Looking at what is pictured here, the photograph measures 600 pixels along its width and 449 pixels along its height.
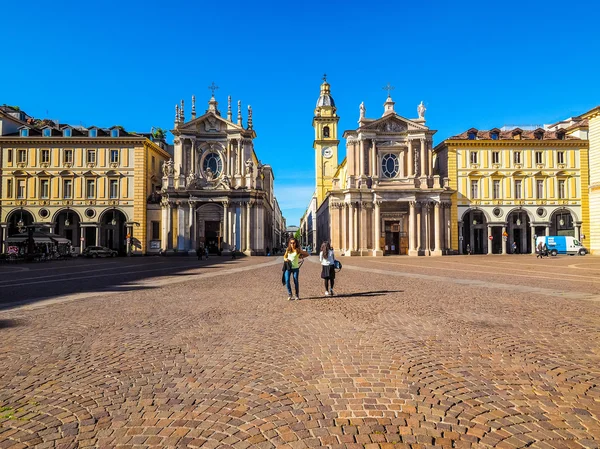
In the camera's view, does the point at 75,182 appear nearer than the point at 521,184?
Yes

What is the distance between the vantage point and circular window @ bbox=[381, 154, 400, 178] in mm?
52438

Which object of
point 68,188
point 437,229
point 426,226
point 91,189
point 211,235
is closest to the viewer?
point 68,188

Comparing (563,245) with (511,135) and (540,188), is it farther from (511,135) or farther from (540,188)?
(511,135)

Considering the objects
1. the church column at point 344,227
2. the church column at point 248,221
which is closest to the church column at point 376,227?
the church column at point 344,227

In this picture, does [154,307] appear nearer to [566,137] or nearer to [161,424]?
[161,424]

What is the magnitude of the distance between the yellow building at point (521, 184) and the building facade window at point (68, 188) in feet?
153

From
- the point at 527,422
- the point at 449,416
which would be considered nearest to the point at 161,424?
the point at 449,416

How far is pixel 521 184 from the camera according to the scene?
A: 51250 millimetres

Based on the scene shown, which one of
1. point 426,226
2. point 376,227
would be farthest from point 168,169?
point 426,226

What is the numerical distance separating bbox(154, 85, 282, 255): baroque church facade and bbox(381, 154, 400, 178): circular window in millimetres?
16198

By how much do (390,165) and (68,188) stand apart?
131ft

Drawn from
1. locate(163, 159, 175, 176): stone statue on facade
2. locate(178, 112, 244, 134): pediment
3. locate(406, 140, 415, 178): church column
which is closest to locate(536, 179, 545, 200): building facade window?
locate(406, 140, 415, 178): church column

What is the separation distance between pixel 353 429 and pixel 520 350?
3.71m

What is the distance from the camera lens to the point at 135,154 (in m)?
49.7
